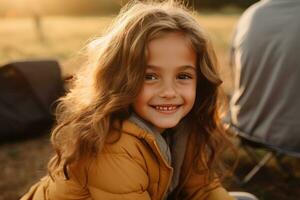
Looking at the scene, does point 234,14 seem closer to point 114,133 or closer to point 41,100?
point 41,100

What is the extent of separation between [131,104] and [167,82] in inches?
7.2

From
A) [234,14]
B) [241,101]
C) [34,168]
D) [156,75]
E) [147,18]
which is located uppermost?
[147,18]

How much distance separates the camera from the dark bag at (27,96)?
4.85m

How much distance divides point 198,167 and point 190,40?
0.67 metres

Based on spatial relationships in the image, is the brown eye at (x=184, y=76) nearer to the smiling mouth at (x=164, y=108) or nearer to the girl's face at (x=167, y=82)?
the girl's face at (x=167, y=82)

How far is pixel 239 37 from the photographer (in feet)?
11.0

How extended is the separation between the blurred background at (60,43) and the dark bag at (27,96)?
0.40 ft

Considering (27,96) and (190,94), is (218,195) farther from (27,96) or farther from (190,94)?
(27,96)

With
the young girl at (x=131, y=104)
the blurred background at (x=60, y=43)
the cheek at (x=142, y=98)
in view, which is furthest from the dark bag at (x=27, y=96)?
the cheek at (x=142, y=98)

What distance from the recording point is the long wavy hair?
2.05m

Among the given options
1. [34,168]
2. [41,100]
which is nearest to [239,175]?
[34,168]

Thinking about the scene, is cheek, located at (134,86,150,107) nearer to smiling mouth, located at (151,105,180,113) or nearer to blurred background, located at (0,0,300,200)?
smiling mouth, located at (151,105,180,113)

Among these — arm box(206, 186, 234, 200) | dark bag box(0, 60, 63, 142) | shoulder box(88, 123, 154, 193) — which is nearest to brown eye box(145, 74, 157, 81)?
shoulder box(88, 123, 154, 193)

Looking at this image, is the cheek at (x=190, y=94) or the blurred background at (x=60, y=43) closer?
the cheek at (x=190, y=94)
